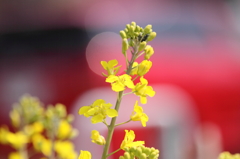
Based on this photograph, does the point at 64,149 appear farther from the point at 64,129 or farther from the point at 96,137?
the point at 96,137

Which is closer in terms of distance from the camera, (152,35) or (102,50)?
(152,35)

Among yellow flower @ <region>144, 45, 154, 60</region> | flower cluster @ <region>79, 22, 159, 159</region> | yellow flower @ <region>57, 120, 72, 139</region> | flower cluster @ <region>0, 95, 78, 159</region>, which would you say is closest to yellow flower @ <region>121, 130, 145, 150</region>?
flower cluster @ <region>79, 22, 159, 159</region>

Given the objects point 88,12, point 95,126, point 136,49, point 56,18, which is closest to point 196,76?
point 95,126

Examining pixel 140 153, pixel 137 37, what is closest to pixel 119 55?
pixel 137 37

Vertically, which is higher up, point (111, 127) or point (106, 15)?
point (106, 15)

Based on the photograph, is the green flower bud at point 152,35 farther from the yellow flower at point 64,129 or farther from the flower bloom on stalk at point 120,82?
the yellow flower at point 64,129

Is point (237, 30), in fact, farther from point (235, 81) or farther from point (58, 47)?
point (58, 47)

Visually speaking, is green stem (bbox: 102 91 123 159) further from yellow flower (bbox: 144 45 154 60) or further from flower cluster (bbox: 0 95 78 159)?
flower cluster (bbox: 0 95 78 159)

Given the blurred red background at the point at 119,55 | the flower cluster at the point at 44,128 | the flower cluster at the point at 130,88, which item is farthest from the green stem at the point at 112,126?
the blurred red background at the point at 119,55
